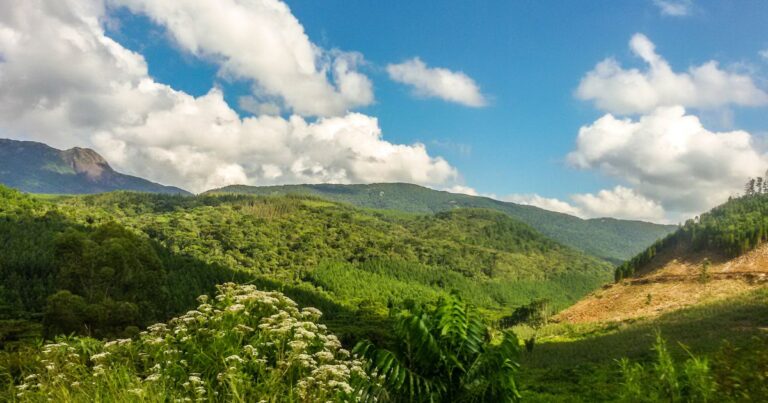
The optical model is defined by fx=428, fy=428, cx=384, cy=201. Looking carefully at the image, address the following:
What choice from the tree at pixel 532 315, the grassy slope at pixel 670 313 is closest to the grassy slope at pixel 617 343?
the grassy slope at pixel 670 313

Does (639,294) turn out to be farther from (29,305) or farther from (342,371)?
(29,305)

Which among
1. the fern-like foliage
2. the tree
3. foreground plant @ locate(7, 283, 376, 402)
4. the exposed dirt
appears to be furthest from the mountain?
the fern-like foliage

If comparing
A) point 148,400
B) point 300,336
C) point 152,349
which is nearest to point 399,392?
point 300,336

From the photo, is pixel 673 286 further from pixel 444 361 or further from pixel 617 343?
pixel 444 361

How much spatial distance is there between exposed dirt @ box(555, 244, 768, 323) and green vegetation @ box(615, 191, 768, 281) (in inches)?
123

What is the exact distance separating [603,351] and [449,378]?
65.2 m

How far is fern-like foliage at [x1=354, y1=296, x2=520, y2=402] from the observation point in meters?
4.89

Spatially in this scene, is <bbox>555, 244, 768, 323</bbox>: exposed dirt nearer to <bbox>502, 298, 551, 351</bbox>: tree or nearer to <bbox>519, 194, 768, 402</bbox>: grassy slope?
<bbox>519, 194, 768, 402</bbox>: grassy slope

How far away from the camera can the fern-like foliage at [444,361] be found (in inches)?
193

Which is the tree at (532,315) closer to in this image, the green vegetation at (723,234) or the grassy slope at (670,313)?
the grassy slope at (670,313)

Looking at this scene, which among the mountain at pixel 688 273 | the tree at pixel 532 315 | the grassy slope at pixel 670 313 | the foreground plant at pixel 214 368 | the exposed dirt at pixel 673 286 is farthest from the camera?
the tree at pixel 532 315

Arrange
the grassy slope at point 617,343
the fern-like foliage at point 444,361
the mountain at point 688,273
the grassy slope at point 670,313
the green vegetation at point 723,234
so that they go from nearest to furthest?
the fern-like foliage at point 444,361
the grassy slope at point 617,343
the grassy slope at point 670,313
the mountain at point 688,273
the green vegetation at point 723,234

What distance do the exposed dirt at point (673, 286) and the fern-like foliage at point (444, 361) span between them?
10072cm

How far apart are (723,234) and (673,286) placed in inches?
1022
